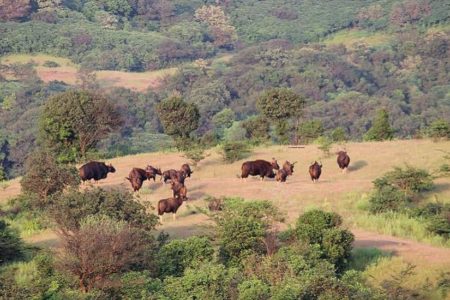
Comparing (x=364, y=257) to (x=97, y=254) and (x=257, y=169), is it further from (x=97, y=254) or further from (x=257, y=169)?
(x=257, y=169)

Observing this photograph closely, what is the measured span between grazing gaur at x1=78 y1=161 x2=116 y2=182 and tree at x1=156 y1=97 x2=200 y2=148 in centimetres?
1026

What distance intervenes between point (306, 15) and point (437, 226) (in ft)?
449

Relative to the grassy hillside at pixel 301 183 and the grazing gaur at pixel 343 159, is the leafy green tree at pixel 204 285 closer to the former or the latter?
the grassy hillside at pixel 301 183

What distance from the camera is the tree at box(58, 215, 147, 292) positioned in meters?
15.7

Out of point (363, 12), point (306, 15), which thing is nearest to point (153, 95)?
point (363, 12)

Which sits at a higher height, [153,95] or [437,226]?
[153,95]

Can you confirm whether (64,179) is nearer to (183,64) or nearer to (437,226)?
(437,226)

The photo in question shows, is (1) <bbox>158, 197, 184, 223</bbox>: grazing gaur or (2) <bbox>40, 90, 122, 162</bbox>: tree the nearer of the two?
(1) <bbox>158, 197, 184, 223</bbox>: grazing gaur

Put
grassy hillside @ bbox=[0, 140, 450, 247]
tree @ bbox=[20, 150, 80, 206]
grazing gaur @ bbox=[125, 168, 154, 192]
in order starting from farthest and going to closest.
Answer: grazing gaur @ bbox=[125, 168, 154, 192] < tree @ bbox=[20, 150, 80, 206] < grassy hillside @ bbox=[0, 140, 450, 247]

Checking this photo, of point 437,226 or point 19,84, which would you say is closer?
point 437,226

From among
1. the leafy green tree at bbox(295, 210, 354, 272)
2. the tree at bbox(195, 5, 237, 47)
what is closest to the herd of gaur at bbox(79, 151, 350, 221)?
the leafy green tree at bbox(295, 210, 354, 272)

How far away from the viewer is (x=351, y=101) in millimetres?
86062

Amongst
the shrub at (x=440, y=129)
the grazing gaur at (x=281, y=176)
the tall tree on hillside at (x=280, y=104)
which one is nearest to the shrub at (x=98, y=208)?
the grazing gaur at (x=281, y=176)

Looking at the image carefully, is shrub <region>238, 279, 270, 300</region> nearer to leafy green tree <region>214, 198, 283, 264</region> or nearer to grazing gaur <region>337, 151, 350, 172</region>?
leafy green tree <region>214, 198, 283, 264</region>
